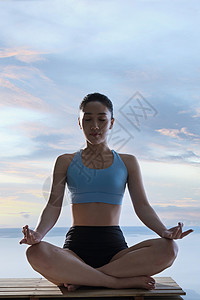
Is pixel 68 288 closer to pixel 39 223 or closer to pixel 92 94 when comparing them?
pixel 39 223

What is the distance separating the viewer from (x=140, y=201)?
7.15 feet

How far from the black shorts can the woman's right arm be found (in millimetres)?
135

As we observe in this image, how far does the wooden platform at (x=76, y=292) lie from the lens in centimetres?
181

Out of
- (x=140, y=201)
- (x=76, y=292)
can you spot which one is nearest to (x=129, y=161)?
(x=140, y=201)

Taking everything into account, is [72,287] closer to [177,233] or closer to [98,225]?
[98,225]

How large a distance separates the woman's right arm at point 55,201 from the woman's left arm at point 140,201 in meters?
0.35

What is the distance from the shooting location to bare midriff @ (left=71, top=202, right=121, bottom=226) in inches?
82.0

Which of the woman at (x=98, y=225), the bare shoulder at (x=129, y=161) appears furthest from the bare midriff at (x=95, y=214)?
the bare shoulder at (x=129, y=161)

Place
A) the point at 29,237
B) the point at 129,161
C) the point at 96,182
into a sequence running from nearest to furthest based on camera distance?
the point at 29,237
the point at 96,182
the point at 129,161

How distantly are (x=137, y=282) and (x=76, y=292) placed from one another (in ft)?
0.91

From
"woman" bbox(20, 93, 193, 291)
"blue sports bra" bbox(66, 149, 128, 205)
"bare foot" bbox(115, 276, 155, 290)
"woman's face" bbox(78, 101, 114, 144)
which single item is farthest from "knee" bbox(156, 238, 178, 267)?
"woman's face" bbox(78, 101, 114, 144)

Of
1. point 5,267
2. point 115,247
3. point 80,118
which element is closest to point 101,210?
point 115,247

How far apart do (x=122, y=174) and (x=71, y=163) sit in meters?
0.27

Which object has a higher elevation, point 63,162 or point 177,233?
point 63,162
